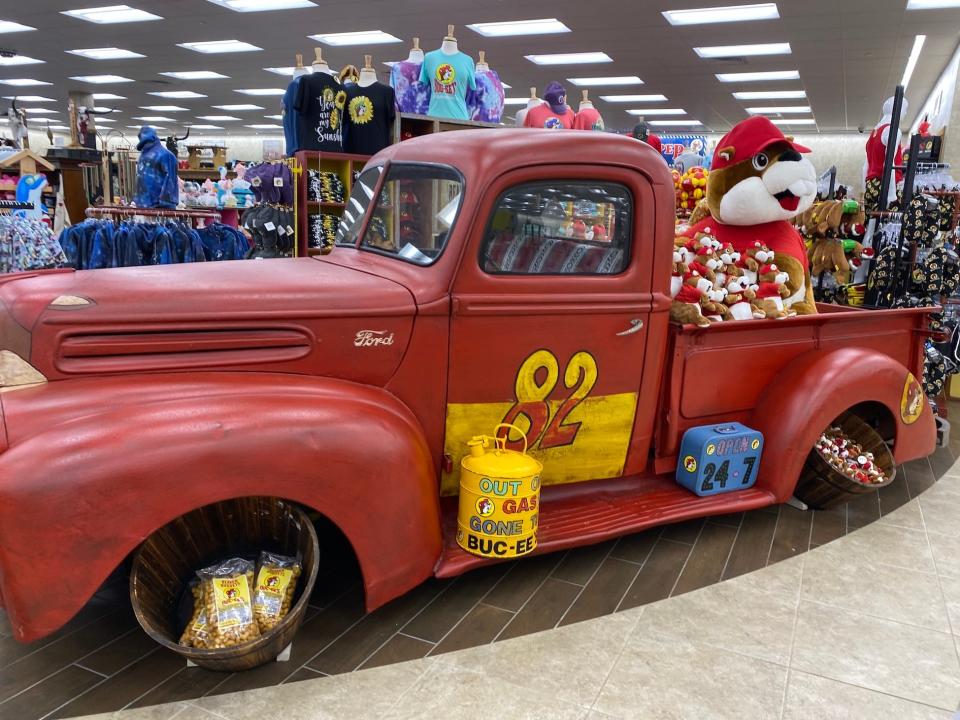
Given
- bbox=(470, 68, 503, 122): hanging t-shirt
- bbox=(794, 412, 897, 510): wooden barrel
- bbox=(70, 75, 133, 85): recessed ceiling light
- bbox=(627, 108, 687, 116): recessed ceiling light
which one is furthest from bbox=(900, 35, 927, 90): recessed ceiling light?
bbox=(70, 75, 133, 85): recessed ceiling light

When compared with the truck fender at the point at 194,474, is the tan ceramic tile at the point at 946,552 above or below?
below

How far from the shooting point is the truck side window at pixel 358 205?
3035mm

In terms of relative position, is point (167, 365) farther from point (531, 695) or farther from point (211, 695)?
point (531, 695)

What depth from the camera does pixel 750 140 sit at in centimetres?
378

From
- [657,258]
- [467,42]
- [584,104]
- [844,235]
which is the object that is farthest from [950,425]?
[467,42]

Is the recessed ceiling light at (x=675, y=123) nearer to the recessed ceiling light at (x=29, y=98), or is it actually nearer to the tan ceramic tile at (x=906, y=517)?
the recessed ceiling light at (x=29, y=98)

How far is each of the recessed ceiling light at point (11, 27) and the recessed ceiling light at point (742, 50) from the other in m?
10.8

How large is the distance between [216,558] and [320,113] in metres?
4.07

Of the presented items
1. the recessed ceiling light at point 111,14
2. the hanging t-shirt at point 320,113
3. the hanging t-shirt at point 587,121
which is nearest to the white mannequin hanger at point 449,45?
the hanging t-shirt at point 320,113

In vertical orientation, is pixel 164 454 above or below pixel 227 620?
above

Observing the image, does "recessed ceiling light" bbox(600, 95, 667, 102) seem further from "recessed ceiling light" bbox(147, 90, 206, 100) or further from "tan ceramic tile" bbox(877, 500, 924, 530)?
"tan ceramic tile" bbox(877, 500, 924, 530)

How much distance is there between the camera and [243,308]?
2.28 m

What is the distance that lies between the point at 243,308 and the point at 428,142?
3.53ft

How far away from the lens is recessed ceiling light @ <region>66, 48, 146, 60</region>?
13.2 meters
